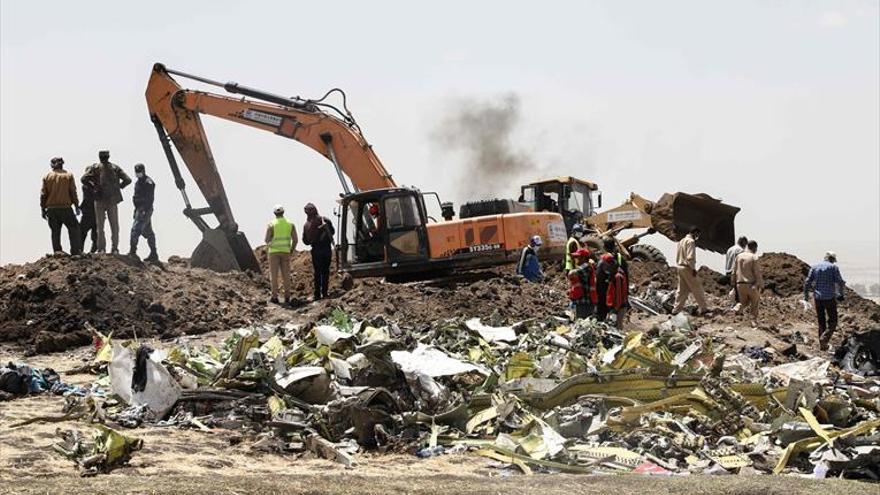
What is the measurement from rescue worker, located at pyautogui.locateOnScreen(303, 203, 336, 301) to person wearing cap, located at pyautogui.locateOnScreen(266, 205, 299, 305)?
0.32 metres

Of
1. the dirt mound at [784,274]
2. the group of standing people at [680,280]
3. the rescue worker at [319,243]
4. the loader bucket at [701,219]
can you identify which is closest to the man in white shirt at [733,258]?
the group of standing people at [680,280]

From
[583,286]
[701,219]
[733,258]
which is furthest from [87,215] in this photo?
[701,219]

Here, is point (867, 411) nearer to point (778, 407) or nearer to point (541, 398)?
point (778, 407)

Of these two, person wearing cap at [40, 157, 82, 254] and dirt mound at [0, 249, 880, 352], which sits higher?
person wearing cap at [40, 157, 82, 254]

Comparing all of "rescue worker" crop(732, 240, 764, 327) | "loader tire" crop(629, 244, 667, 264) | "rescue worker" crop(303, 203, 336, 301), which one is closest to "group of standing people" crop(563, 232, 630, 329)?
"rescue worker" crop(732, 240, 764, 327)

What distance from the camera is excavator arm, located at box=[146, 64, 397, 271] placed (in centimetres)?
2175

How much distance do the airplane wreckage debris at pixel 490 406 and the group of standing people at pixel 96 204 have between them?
7613mm

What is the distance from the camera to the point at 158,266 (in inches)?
797

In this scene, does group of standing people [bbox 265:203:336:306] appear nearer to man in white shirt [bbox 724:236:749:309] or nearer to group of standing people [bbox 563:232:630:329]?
group of standing people [bbox 563:232:630:329]

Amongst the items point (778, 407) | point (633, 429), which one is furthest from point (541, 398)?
point (778, 407)

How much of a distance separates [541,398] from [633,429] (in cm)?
91

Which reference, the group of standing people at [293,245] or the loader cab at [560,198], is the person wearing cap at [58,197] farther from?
the loader cab at [560,198]

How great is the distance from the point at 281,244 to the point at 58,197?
3358mm

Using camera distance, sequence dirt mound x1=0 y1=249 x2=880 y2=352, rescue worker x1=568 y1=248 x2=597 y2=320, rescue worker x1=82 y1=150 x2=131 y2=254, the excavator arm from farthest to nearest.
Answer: the excavator arm
rescue worker x1=82 y1=150 x2=131 y2=254
dirt mound x1=0 y1=249 x2=880 y2=352
rescue worker x1=568 y1=248 x2=597 y2=320
